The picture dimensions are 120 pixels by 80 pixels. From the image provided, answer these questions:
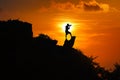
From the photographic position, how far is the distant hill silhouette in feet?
206

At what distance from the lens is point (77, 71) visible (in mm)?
70812

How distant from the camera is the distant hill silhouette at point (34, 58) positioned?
62.9 metres

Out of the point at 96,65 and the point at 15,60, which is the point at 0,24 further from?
the point at 96,65

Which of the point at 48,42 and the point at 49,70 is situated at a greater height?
the point at 48,42

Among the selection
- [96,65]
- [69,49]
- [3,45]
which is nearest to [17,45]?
[3,45]

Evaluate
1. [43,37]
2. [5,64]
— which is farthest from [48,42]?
[5,64]

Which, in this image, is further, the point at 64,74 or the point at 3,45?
the point at 64,74

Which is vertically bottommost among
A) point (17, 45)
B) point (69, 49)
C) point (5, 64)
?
point (5, 64)

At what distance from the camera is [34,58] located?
65.8m

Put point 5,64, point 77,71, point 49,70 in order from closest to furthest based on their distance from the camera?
1. point 5,64
2. point 49,70
3. point 77,71

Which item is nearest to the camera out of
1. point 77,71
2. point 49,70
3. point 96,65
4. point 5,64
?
point 5,64

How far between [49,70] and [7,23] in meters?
11.8

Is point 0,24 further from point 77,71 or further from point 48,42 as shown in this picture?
point 77,71

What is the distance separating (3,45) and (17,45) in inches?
103
